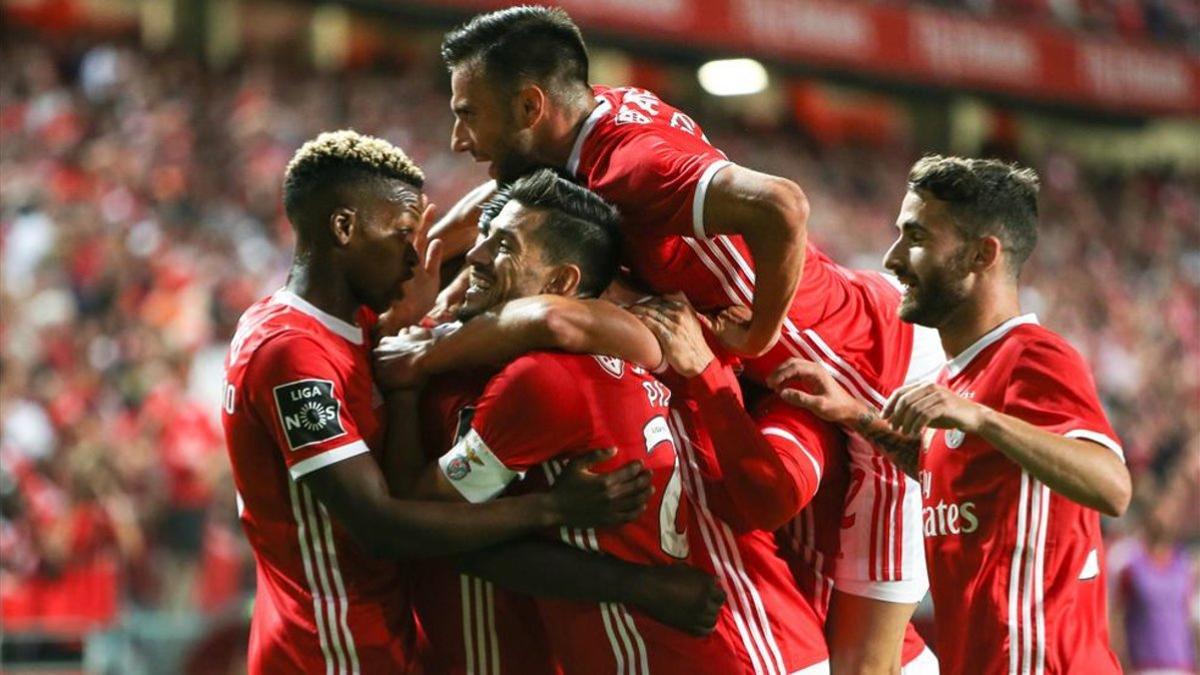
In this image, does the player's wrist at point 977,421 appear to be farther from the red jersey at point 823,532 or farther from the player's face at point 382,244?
the player's face at point 382,244

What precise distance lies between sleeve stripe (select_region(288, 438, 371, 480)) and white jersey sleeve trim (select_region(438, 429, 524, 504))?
200 millimetres

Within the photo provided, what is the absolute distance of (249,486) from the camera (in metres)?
3.80

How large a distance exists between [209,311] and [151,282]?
411mm

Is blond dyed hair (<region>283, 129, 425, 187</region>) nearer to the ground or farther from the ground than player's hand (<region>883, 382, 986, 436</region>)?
farther from the ground

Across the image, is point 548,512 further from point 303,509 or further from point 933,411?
point 933,411

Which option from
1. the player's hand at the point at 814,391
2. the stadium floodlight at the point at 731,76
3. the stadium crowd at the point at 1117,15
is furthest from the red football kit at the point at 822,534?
the stadium crowd at the point at 1117,15

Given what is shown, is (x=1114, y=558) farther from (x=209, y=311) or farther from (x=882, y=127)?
(x=882, y=127)

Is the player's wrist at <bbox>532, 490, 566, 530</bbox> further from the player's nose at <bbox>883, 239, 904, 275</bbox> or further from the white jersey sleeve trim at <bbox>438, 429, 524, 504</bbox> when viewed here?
the player's nose at <bbox>883, 239, 904, 275</bbox>

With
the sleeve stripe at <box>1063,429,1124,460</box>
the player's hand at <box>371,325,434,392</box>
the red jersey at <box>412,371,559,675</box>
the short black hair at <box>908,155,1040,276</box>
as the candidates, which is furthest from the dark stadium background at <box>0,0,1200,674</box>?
the sleeve stripe at <box>1063,429,1124,460</box>

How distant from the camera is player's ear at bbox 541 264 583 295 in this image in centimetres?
382

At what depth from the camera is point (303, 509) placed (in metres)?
3.73

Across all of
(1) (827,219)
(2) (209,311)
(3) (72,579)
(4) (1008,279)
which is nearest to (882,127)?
(1) (827,219)

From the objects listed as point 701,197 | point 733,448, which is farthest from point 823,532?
point 701,197

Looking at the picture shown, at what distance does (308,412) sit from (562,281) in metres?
0.66
